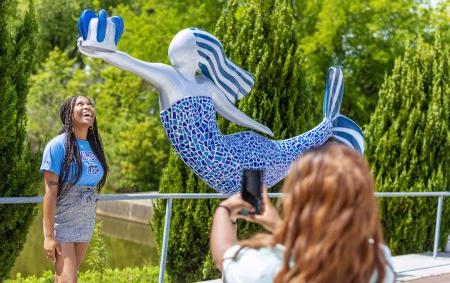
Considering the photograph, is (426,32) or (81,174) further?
(426,32)

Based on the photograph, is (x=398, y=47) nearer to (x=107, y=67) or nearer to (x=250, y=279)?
(x=107, y=67)

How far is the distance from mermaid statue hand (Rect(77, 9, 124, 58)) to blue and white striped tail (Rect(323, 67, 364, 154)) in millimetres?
2143

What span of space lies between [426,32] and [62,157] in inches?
589

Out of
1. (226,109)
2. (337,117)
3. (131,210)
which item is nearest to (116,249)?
(131,210)

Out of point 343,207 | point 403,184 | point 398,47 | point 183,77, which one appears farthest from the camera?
point 398,47

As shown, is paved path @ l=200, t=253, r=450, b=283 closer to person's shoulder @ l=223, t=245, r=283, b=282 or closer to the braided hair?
the braided hair

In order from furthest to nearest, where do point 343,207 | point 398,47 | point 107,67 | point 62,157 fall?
1. point 107,67
2. point 398,47
3. point 62,157
4. point 343,207

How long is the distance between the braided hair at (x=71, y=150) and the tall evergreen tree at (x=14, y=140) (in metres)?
1.69

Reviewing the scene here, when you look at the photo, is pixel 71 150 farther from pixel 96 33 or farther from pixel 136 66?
pixel 136 66

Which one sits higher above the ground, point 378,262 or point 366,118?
point 366,118

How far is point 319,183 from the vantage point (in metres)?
1.80

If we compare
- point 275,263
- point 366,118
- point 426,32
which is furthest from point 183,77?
point 426,32

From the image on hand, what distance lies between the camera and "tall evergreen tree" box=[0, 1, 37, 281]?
581 centimetres

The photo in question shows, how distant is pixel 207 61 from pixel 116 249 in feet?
31.8
